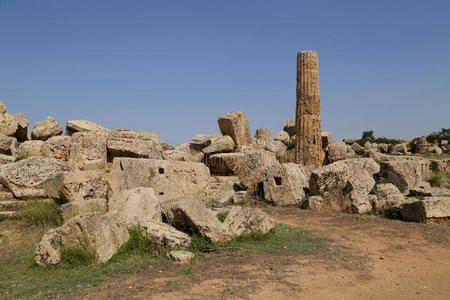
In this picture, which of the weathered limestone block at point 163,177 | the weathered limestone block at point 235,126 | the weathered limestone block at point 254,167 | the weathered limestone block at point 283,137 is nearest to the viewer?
the weathered limestone block at point 163,177

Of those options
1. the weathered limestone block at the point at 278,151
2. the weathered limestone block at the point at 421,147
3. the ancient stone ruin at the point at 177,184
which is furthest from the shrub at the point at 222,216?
the weathered limestone block at the point at 421,147

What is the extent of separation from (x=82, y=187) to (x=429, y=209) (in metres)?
7.24

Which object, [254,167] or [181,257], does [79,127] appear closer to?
[254,167]

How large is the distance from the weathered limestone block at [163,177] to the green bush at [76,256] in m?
3.02

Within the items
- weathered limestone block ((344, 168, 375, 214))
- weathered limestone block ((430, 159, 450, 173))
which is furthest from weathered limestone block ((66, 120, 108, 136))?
weathered limestone block ((430, 159, 450, 173))

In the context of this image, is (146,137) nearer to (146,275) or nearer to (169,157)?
(169,157)

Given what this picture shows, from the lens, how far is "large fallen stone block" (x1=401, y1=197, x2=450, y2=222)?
8344 mm

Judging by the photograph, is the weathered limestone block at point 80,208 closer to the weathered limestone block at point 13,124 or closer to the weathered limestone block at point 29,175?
the weathered limestone block at point 29,175

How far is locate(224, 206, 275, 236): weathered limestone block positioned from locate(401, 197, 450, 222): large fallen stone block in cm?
386

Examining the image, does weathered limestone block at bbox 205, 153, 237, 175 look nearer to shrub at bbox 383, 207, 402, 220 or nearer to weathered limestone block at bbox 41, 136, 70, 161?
weathered limestone block at bbox 41, 136, 70, 161

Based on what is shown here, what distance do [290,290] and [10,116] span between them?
13.2 m

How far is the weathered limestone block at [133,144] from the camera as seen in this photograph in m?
10.4

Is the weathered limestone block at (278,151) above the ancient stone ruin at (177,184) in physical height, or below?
above

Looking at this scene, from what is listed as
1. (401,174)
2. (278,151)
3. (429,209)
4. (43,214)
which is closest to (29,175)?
(43,214)
